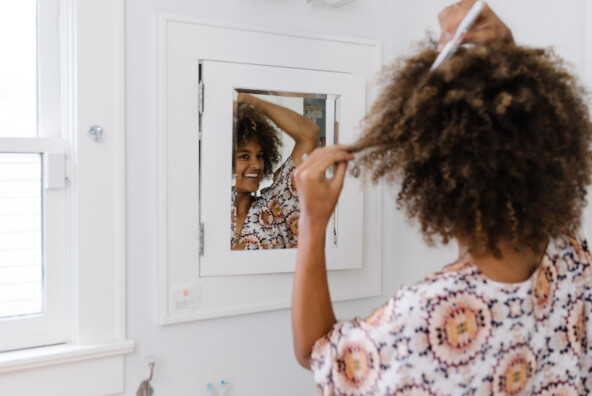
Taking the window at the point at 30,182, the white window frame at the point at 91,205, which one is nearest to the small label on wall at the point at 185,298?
the white window frame at the point at 91,205

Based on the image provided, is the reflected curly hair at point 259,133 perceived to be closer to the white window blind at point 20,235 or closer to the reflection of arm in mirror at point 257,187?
the reflection of arm in mirror at point 257,187

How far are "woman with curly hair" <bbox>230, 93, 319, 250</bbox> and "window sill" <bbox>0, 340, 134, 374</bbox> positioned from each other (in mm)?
370

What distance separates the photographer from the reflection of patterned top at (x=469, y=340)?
2.17ft

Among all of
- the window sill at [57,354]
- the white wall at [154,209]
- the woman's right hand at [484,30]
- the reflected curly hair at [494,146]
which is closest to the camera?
the reflected curly hair at [494,146]

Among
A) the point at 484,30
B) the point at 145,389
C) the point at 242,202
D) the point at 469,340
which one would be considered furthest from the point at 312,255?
the point at 145,389

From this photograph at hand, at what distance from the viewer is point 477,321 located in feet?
2.18

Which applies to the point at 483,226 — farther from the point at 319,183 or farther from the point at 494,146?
the point at 319,183

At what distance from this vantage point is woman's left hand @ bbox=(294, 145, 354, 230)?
778 mm

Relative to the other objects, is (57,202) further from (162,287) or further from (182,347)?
(182,347)

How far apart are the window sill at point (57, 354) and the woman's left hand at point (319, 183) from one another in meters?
0.71

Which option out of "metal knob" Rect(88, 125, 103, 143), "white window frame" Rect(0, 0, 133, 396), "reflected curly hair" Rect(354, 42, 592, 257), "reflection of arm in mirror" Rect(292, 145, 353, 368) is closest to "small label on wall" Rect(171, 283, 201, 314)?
"white window frame" Rect(0, 0, 133, 396)

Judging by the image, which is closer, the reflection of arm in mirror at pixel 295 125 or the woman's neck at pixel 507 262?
the woman's neck at pixel 507 262

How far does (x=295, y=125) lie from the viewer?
145cm

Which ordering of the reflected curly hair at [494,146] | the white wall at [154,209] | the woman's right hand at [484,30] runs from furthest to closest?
the white wall at [154,209] → the woman's right hand at [484,30] → the reflected curly hair at [494,146]
